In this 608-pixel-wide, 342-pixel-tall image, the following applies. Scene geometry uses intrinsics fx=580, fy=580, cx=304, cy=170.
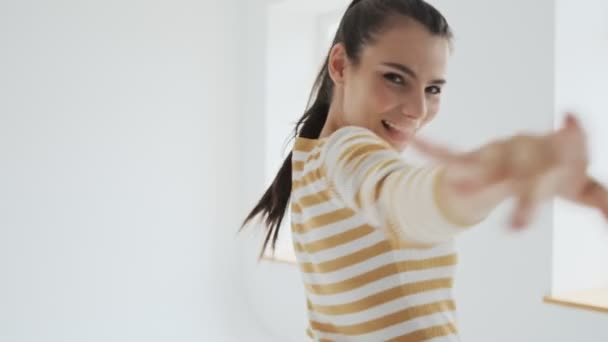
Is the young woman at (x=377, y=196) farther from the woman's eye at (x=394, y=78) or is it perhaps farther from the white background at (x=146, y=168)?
the white background at (x=146, y=168)

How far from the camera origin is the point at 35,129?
1.98 m

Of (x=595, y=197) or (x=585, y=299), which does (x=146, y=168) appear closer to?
(x=585, y=299)

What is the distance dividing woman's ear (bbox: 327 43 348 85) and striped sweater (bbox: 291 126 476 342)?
89 mm

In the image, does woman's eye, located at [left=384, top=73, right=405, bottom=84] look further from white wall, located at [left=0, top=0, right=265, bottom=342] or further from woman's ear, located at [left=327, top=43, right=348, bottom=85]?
white wall, located at [left=0, top=0, right=265, bottom=342]

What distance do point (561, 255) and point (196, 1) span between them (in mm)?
1677

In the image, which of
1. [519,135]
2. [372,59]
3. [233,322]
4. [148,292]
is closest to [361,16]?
[372,59]

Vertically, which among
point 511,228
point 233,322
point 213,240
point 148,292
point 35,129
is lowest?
point 233,322

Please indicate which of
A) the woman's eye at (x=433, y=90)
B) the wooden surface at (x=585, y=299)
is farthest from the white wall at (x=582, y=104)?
the woman's eye at (x=433, y=90)

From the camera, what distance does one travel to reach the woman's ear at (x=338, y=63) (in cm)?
71

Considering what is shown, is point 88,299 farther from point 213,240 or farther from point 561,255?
point 561,255

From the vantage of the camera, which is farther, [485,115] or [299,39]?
[299,39]

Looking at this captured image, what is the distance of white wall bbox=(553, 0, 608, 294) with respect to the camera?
1.30 meters

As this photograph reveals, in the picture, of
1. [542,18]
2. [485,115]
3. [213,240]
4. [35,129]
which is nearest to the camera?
[542,18]

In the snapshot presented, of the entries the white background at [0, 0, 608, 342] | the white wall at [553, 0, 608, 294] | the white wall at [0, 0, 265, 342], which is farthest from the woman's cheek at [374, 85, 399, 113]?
the white wall at [0, 0, 265, 342]
